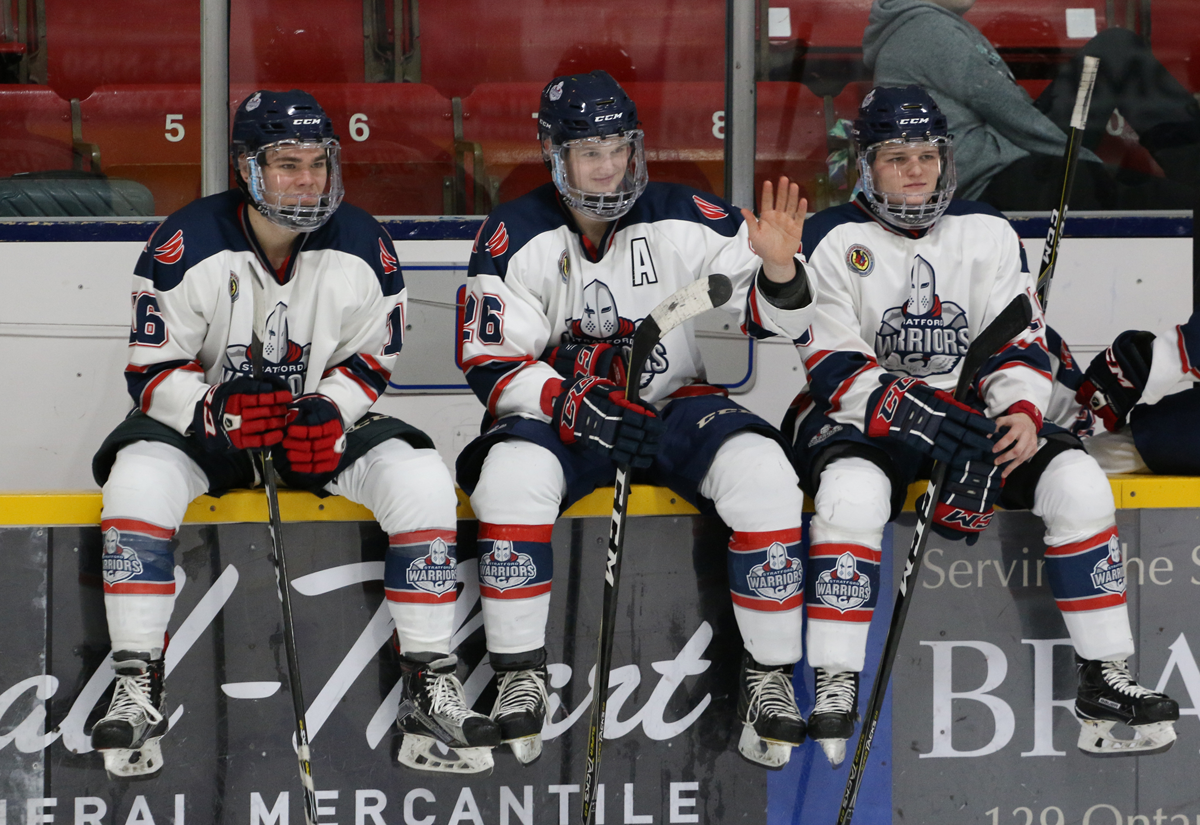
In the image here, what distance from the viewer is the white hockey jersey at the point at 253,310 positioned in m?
2.50

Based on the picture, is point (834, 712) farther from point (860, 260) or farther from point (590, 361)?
point (860, 260)

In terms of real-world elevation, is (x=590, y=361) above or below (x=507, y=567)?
above

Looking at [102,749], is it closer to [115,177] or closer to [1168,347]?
[115,177]

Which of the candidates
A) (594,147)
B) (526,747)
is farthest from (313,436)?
(594,147)

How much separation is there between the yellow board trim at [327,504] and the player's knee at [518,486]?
0.52 feet

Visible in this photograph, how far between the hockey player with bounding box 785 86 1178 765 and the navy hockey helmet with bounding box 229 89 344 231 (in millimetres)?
1071

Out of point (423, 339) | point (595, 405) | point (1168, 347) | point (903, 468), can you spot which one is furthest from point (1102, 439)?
point (423, 339)

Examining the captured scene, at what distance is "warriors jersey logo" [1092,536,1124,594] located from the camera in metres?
2.43

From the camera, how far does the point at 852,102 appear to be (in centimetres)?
371

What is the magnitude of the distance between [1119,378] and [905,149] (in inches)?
28.0

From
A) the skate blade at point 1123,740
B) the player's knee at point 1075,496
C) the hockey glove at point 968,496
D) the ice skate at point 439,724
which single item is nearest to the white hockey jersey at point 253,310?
the ice skate at point 439,724

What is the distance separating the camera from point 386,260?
8.81 feet

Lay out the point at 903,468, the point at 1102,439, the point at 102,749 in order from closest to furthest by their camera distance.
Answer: the point at 102,749, the point at 903,468, the point at 1102,439

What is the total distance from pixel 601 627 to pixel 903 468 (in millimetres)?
730
